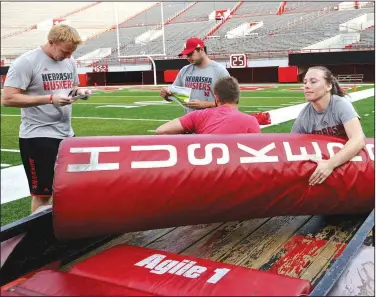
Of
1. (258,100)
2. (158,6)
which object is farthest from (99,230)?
(158,6)

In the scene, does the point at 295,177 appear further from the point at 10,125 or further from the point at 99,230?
the point at 10,125

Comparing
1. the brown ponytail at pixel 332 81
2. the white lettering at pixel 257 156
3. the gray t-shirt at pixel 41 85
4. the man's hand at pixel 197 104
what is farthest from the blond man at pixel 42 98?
the brown ponytail at pixel 332 81

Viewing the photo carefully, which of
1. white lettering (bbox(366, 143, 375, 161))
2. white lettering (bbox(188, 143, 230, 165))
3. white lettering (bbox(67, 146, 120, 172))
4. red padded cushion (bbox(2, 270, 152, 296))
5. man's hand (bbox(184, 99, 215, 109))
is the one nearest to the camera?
red padded cushion (bbox(2, 270, 152, 296))

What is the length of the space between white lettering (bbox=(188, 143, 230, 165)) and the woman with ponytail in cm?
55

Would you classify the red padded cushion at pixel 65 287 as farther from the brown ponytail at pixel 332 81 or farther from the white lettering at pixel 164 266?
the brown ponytail at pixel 332 81

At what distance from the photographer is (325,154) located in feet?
10.2

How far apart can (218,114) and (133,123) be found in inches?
279

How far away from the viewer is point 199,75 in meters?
4.32

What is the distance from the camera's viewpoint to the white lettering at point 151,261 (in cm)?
245

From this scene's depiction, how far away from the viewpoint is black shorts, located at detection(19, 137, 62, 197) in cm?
346

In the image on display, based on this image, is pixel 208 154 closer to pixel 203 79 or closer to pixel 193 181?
pixel 193 181

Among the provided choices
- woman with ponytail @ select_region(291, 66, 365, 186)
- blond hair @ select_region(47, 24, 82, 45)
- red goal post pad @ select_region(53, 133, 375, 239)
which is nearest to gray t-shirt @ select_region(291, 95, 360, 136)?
woman with ponytail @ select_region(291, 66, 365, 186)

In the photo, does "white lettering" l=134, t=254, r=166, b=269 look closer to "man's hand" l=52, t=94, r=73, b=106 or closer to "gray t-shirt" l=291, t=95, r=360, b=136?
"man's hand" l=52, t=94, r=73, b=106

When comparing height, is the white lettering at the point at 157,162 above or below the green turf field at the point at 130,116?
above
